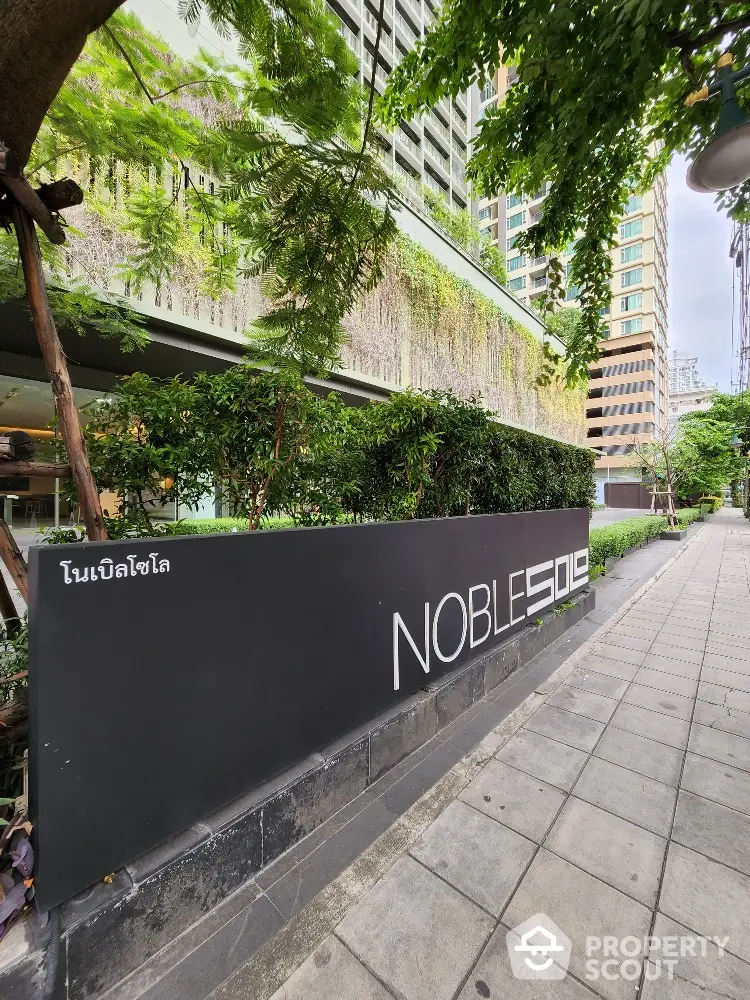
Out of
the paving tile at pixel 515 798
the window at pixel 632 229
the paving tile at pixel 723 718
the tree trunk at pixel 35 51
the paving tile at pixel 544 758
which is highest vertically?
the window at pixel 632 229

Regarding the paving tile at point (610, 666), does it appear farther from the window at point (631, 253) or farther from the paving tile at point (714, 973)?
the window at point (631, 253)

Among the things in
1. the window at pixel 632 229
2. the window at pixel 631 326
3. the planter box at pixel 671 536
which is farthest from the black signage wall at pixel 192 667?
the window at pixel 632 229

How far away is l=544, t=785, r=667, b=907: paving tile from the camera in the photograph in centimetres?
169

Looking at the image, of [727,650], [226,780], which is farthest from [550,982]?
[727,650]

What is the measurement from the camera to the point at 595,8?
2268 mm

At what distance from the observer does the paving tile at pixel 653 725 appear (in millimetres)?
2734

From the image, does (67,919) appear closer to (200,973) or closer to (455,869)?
(200,973)

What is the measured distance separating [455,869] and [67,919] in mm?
1432

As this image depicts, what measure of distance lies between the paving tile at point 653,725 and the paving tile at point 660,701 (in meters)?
0.07

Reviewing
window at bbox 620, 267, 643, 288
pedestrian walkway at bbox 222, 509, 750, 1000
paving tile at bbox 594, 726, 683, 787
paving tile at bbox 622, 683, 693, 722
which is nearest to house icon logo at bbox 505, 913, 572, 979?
pedestrian walkway at bbox 222, 509, 750, 1000

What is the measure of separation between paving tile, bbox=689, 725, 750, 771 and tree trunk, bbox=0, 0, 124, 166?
4561 mm

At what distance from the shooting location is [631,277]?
1527 inches

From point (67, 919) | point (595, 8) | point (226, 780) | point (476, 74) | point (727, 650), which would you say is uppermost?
point (476, 74)

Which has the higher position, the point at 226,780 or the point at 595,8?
the point at 595,8
